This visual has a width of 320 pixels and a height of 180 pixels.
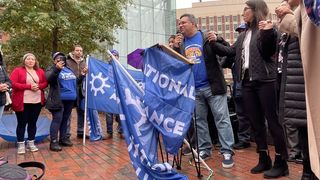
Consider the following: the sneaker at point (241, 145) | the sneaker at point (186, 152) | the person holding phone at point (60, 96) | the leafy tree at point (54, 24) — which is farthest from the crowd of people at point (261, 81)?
the leafy tree at point (54, 24)

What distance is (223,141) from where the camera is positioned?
15.1ft

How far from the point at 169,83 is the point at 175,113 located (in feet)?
1.00

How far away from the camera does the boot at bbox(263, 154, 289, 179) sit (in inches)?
157

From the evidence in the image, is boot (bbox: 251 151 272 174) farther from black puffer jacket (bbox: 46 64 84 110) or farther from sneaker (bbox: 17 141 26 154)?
sneaker (bbox: 17 141 26 154)

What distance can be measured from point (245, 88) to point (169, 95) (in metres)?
1.08

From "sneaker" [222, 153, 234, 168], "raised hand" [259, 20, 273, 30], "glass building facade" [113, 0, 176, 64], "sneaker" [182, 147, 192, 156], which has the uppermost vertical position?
"glass building facade" [113, 0, 176, 64]

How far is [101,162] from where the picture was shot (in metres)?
5.23

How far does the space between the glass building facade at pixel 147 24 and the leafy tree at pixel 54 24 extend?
14.9 meters

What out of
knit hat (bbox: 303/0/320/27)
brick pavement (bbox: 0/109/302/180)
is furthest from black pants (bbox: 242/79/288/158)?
knit hat (bbox: 303/0/320/27)

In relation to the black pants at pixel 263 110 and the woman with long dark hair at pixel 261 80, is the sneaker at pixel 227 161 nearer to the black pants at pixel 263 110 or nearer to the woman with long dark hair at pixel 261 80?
the woman with long dark hair at pixel 261 80

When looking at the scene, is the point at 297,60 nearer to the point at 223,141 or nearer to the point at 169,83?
the point at 169,83

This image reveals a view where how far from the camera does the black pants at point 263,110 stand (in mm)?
3969

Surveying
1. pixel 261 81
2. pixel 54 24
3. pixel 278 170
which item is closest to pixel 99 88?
pixel 261 81

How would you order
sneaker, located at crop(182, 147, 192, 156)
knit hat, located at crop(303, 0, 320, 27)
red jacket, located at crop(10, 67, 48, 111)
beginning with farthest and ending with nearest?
1. red jacket, located at crop(10, 67, 48, 111)
2. sneaker, located at crop(182, 147, 192, 156)
3. knit hat, located at crop(303, 0, 320, 27)
